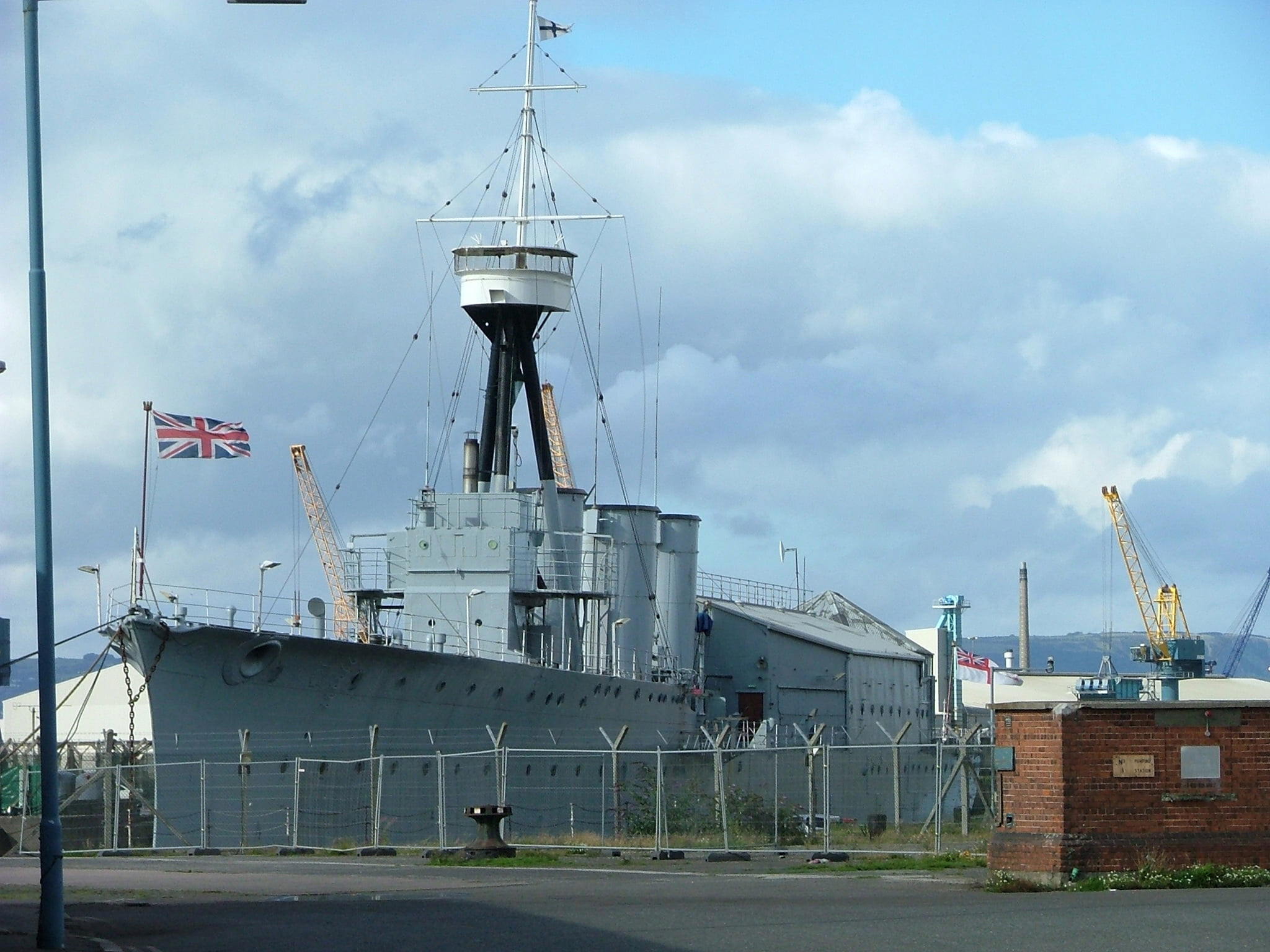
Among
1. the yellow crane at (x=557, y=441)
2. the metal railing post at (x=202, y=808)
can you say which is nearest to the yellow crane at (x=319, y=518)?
the yellow crane at (x=557, y=441)

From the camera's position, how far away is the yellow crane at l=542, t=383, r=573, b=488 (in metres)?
83.1

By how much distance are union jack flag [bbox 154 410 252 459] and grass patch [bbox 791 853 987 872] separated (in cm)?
1362

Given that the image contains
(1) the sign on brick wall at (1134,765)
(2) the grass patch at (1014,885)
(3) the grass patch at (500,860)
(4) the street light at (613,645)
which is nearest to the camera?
(2) the grass patch at (1014,885)

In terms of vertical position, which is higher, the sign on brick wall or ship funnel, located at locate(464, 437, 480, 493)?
ship funnel, located at locate(464, 437, 480, 493)

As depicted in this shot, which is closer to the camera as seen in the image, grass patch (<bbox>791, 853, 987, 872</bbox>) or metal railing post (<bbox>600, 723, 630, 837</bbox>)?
grass patch (<bbox>791, 853, 987, 872</bbox>)

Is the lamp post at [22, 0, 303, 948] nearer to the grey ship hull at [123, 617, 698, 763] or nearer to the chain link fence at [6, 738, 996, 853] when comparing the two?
the chain link fence at [6, 738, 996, 853]

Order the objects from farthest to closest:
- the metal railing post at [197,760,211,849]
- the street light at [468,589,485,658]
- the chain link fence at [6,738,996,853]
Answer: the street light at [468,589,485,658] < the metal railing post at [197,760,211,849] < the chain link fence at [6,738,996,853]

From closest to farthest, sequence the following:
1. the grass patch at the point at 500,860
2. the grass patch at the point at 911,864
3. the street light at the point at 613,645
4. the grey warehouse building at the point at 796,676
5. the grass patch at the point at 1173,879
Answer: the grass patch at the point at 1173,879
the grass patch at the point at 911,864
the grass patch at the point at 500,860
the street light at the point at 613,645
the grey warehouse building at the point at 796,676

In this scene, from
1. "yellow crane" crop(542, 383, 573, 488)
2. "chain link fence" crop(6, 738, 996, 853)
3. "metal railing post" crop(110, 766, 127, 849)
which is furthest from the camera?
"yellow crane" crop(542, 383, 573, 488)

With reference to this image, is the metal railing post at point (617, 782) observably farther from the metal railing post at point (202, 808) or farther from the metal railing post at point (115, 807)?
the metal railing post at point (115, 807)

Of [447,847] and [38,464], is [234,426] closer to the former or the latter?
[447,847]

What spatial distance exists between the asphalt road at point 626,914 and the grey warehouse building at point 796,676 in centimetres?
2552

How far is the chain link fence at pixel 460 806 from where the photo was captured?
1050 inches

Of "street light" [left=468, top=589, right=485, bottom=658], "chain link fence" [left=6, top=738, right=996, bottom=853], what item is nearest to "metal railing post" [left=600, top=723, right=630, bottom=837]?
"chain link fence" [left=6, top=738, right=996, bottom=853]
